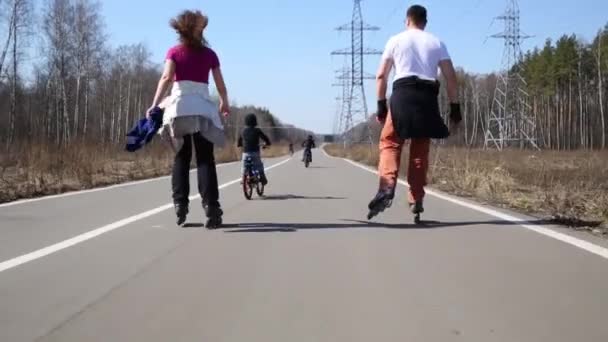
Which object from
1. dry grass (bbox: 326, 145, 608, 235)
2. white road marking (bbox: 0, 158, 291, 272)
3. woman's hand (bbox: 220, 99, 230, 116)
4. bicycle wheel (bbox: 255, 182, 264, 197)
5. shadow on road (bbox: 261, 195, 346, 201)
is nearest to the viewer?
white road marking (bbox: 0, 158, 291, 272)

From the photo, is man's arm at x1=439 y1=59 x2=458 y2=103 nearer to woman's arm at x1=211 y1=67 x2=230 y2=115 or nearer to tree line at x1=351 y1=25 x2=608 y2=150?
woman's arm at x1=211 y1=67 x2=230 y2=115

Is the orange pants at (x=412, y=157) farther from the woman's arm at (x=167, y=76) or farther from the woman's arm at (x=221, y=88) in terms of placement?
the woman's arm at (x=167, y=76)

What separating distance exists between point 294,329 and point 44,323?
1365 millimetres

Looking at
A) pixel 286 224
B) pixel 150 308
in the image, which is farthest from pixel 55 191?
pixel 150 308

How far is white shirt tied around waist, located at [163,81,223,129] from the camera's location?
23.4ft

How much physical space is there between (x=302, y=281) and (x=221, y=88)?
131 inches

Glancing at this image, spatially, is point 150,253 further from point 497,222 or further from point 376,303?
point 497,222

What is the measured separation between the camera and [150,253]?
569cm

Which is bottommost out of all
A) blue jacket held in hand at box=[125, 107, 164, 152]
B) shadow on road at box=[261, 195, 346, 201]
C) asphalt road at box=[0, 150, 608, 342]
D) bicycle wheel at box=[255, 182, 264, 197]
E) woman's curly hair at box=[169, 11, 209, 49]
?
asphalt road at box=[0, 150, 608, 342]

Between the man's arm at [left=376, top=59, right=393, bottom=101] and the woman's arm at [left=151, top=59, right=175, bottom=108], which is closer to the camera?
the woman's arm at [left=151, top=59, right=175, bottom=108]

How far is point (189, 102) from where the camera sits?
7156 millimetres

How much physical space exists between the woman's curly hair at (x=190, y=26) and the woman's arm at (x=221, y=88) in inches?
13.5

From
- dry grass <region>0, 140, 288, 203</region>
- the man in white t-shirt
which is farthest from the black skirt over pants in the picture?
dry grass <region>0, 140, 288, 203</region>

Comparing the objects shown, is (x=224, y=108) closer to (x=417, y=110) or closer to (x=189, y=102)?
(x=189, y=102)
